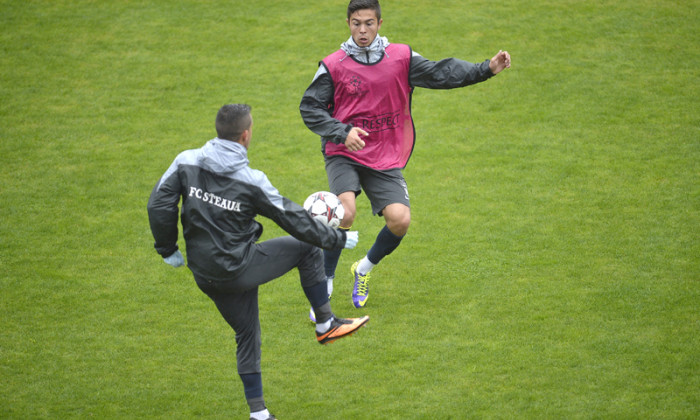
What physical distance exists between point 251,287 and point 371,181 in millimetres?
2206

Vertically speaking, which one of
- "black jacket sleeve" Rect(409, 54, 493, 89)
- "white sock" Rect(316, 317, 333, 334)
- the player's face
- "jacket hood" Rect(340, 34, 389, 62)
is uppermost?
the player's face

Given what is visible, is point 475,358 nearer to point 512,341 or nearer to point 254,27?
point 512,341

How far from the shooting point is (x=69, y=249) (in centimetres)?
846

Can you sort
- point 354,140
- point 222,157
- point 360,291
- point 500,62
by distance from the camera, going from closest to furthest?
point 222,157 < point 354,140 < point 500,62 < point 360,291

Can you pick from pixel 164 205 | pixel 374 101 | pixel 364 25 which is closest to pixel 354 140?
pixel 374 101

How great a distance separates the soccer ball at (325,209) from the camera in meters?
5.80

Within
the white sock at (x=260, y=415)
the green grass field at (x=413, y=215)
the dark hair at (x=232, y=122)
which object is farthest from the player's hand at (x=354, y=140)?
the white sock at (x=260, y=415)

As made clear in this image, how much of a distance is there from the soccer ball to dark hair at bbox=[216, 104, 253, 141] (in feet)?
3.09

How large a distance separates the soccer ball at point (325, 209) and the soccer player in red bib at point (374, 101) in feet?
3.13

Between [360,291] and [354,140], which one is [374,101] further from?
[360,291]

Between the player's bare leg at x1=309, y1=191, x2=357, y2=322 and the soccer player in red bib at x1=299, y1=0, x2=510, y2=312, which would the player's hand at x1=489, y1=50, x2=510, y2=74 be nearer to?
the soccer player in red bib at x1=299, y1=0, x2=510, y2=312

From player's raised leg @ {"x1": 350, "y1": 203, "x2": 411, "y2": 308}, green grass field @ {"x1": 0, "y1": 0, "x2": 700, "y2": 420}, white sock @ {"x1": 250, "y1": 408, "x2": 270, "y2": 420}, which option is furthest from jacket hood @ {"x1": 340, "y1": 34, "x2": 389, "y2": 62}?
white sock @ {"x1": 250, "y1": 408, "x2": 270, "y2": 420}

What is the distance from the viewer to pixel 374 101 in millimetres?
7012

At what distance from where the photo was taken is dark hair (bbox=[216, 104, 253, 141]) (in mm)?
5090
